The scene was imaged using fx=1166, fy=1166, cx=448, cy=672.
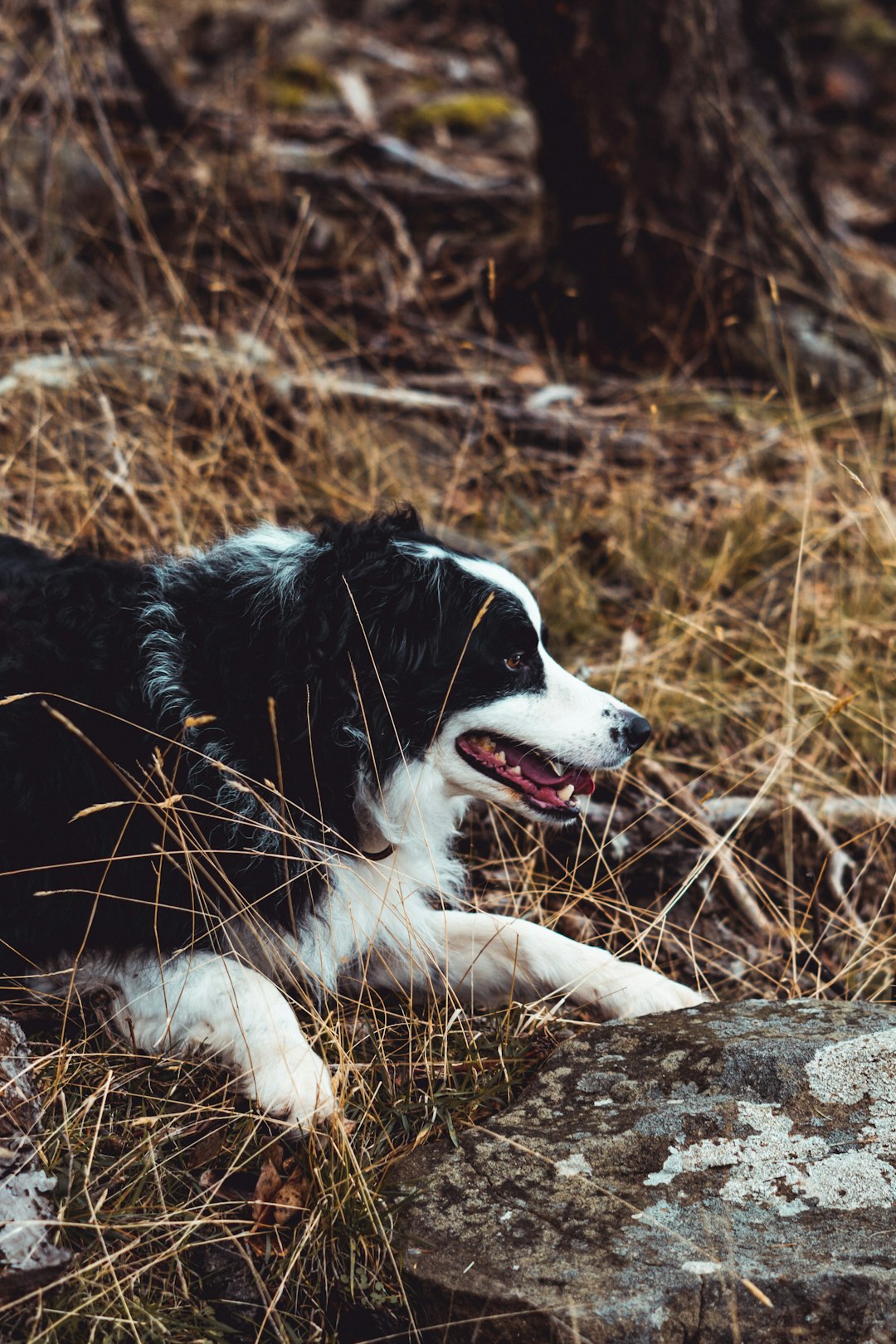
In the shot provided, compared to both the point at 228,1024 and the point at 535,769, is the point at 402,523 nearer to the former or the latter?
the point at 535,769

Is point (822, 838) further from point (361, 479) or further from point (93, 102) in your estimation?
point (93, 102)

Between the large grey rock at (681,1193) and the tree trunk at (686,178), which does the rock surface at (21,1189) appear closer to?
the large grey rock at (681,1193)

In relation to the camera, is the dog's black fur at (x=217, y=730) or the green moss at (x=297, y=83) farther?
the green moss at (x=297, y=83)

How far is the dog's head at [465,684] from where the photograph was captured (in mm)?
2713

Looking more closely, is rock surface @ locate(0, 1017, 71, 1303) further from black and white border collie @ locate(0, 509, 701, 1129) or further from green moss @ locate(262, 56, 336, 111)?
green moss @ locate(262, 56, 336, 111)

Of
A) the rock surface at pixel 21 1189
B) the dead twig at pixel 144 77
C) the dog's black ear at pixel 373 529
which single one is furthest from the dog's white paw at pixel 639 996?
the dead twig at pixel 144 77

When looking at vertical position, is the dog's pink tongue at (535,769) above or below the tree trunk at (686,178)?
below

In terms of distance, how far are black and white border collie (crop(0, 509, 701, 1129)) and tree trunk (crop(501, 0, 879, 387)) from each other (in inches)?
137

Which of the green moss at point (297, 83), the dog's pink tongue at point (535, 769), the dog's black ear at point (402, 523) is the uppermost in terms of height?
the green moss at point (297, 83)

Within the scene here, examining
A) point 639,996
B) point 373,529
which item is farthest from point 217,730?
point 639,996

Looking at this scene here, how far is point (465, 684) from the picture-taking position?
109 inches

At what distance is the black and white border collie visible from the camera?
8.62 ft

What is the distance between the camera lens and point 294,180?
689 centimetres

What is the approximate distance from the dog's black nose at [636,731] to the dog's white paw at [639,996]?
57 centimetres
